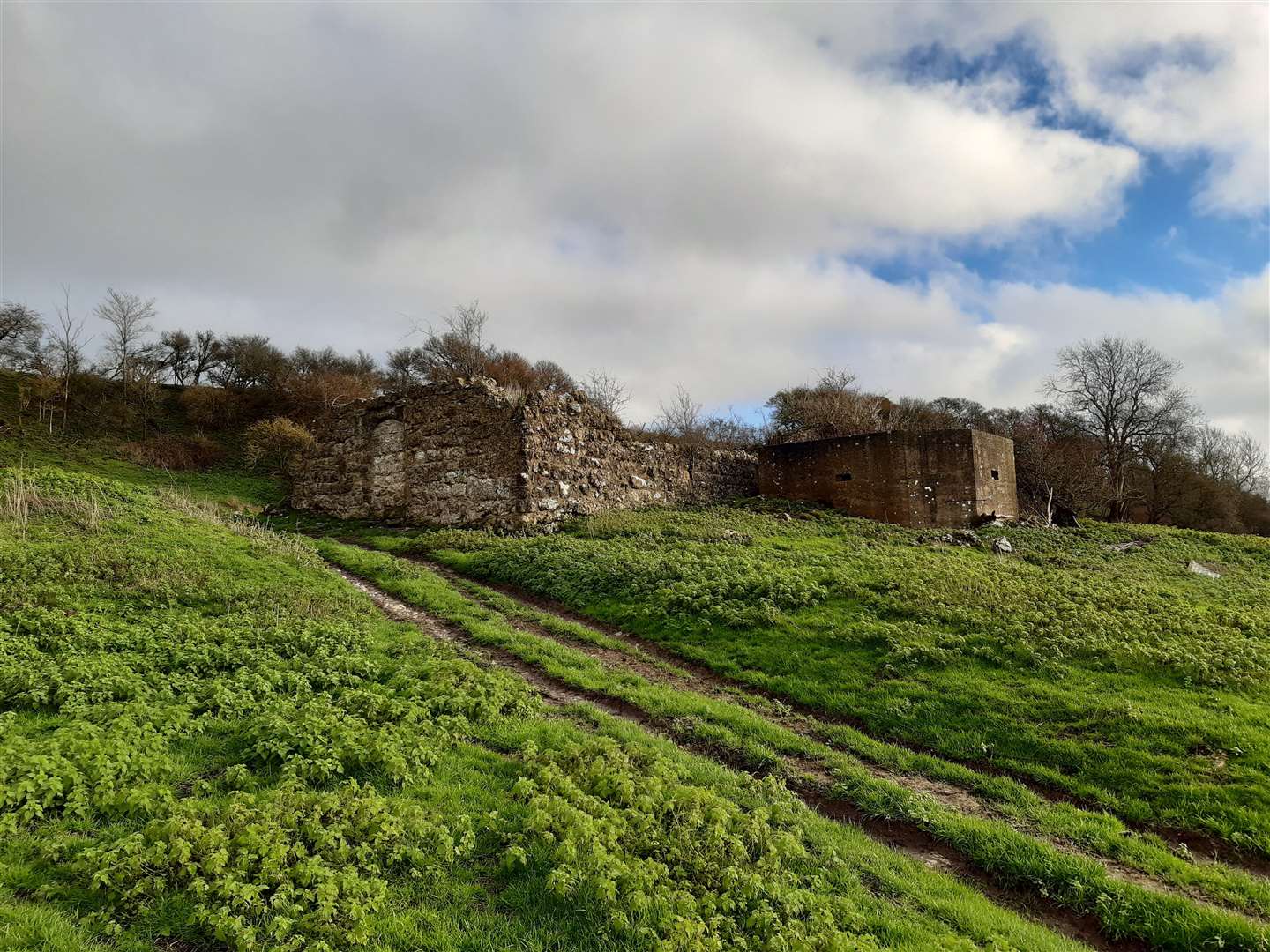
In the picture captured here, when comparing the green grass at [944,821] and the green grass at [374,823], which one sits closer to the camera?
the green grass at [374,823]

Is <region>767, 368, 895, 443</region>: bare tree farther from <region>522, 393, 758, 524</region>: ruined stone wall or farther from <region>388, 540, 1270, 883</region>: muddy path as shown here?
<region>388, 540, 1270, 883</region>: muddy path

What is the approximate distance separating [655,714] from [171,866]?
479cm

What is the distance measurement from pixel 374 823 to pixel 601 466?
1756cm

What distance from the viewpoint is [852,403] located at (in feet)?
104

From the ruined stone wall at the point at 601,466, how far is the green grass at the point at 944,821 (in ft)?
31.5

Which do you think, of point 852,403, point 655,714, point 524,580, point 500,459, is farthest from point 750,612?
point 852,403

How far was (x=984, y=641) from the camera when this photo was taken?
9570 mm

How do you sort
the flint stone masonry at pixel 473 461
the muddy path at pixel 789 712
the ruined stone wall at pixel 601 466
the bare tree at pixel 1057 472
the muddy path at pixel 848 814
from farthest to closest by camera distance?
the bare tree at pixel 1057 472 → the ruined stone wall at pixel 601 466 → the flint stone masonry at pixel 473 461 → the muddy path at pixel 789 712 → the muddy path at pixel 848 814

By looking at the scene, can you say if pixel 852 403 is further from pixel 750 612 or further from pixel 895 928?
pixel 895 928

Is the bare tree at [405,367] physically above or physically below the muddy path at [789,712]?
above

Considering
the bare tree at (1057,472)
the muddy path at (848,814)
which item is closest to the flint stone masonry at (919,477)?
the bare tree at (1057,472)

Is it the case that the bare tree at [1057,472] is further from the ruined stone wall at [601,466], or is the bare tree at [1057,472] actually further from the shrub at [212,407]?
the shrub at [212,407]

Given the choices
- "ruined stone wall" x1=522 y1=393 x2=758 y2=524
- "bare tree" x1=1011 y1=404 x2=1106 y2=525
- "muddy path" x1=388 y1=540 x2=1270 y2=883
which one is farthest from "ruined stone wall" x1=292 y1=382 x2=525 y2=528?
"bare tree" x1=1011 y1=404 x2=1106 y2=525

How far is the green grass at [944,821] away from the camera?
458 cm
